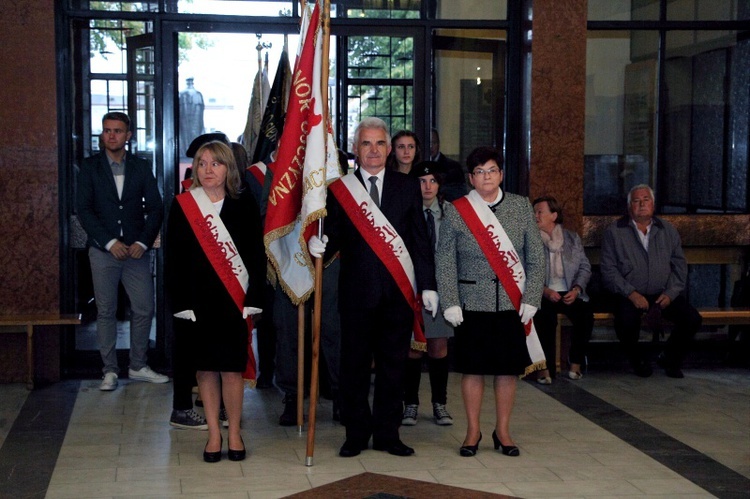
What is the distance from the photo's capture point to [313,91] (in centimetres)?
493

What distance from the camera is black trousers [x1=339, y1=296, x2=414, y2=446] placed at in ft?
16.2

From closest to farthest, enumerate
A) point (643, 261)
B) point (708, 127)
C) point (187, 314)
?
1. point (187, 314)
2. point (643, 261)
3. point (708, 127)

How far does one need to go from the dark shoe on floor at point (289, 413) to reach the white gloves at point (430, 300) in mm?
1151

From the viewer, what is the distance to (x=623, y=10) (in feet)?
24.9

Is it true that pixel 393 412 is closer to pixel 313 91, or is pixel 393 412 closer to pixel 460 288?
pixel 460 288

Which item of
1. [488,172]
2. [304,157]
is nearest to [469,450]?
[488,172]

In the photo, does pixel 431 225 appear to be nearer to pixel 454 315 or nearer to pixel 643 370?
pixel 454 315

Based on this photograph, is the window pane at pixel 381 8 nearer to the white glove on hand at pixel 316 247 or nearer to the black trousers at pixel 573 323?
the black trousers at pixel 573 323

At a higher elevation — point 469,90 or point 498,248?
point 469,90

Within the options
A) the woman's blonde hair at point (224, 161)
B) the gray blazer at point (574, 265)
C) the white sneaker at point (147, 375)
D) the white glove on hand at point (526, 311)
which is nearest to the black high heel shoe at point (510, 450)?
the white glove on hand at point (526, 311)

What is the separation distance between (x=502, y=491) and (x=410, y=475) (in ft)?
1.44

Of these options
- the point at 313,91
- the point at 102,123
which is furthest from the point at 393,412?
the point at 102,123

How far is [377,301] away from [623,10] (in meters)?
3.79

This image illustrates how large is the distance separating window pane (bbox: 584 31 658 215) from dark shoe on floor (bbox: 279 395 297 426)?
3.01 metres
